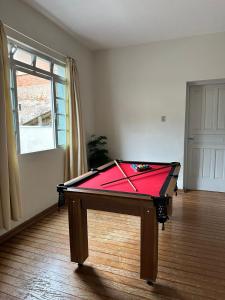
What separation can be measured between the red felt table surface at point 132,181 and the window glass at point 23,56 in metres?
1.82

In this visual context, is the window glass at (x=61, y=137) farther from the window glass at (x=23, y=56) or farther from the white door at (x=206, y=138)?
the white door at (x=206, y=138)

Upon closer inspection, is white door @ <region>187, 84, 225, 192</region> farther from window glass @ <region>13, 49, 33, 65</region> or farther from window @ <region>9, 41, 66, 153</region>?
window glass @ <region>13, 49, 33, 65</region>

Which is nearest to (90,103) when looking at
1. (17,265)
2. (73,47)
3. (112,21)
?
(73,47)

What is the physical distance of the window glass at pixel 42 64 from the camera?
307cm

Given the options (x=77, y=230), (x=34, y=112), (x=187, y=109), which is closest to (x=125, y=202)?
(x=77, y=230)

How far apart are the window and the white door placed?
2.48 meters

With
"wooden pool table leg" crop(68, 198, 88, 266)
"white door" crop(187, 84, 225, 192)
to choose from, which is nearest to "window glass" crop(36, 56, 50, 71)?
"wooden pool table leg" crop(68, 198, 88, 266)

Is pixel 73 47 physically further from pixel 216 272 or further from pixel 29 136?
pixel 216 272

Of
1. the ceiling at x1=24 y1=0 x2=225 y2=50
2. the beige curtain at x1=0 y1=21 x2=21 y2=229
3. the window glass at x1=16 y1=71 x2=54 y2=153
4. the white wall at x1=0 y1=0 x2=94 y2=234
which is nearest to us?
the beige curtain at x1=0 y1=21 x2=21 y2=229

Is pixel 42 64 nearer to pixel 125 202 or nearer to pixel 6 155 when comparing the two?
pixel 6 155

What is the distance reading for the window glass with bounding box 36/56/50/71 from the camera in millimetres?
3072

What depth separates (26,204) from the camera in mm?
2865

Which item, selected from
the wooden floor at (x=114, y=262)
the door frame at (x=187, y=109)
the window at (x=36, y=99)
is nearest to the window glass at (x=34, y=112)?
the window at (x=36, y=99)

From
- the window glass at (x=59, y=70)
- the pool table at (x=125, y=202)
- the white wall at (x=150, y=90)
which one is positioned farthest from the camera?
the white wall at (x=150, y=90)
